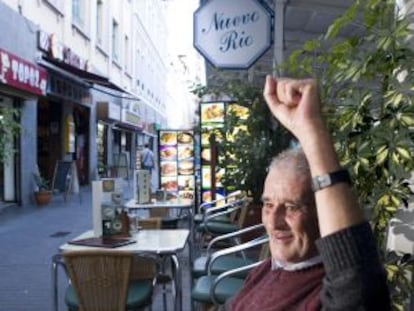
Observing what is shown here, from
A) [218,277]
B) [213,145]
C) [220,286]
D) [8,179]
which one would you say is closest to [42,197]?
[8,179]

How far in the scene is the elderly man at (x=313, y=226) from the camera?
1195mm

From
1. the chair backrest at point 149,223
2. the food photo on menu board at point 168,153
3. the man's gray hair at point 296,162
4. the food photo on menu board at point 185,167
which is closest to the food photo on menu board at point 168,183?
the food photo on menu board at point 185,167

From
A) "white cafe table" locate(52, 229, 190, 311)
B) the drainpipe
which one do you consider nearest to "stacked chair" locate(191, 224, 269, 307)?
"white cafe table" locate(52, 229, 190, 311)

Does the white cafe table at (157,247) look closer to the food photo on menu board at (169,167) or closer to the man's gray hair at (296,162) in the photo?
the man's gray hair at (296,162)

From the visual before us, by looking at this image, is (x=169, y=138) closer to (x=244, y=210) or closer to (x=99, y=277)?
(x=244, y=210)

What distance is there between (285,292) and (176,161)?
31.7 feet

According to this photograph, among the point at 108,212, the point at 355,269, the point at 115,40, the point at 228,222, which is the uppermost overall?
the point at 115,40

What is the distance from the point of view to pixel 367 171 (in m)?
2.18

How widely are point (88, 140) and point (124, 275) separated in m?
15.5

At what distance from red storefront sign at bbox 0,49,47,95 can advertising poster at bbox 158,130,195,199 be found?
282cm

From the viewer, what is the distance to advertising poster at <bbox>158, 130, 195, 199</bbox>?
1116 cm

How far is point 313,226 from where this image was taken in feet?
5.23

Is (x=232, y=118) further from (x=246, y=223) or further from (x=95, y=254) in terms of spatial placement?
(x=95, y=254)

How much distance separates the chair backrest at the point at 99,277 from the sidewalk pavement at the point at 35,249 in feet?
5.41
